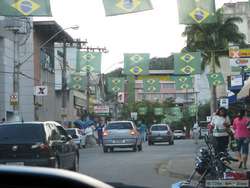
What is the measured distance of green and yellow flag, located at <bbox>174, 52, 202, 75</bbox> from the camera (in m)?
38.9

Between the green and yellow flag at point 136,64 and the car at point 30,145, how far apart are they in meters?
25.6

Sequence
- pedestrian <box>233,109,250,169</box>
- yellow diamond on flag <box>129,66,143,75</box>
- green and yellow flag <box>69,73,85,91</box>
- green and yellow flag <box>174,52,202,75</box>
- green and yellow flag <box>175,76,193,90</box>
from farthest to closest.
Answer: green and yellow flag <box>69,73,85,91</box>
green and yellow flag <box>175,76,193,90</box>
yellow diamond on flag <box>129,66,143,75</box>
green and yellow flag <box>174,52,202,75</box>
pedestrian <box>233,109,250,169</box>

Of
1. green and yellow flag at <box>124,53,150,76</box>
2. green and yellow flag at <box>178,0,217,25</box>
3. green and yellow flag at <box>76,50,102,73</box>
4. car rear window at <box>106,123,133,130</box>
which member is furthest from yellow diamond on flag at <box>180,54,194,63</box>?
green and yellow flag at <box>178,0,217,25</box>

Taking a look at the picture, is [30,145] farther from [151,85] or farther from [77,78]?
[151,85]

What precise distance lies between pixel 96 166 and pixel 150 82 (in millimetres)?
31172

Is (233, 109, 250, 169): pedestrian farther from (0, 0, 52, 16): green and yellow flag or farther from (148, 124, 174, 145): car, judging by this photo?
(148, 124, 174, 145): car

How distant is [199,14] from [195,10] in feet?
0.67

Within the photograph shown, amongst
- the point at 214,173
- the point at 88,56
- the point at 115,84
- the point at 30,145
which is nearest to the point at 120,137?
the point at 88,56

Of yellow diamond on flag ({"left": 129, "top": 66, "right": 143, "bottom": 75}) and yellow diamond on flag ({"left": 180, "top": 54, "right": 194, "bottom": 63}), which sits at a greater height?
yellow diamond on flag ({"left": 180, "top": 54, "right": 194, "bottom": 63})

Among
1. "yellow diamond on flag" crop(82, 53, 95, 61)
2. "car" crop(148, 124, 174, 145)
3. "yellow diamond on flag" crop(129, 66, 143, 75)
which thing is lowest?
Result: "car" crop(148, 124, 174, 145)

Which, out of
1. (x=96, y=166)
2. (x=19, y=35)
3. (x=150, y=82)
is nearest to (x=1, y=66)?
(x=19, y=35)

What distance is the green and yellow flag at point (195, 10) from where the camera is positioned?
2002 cm

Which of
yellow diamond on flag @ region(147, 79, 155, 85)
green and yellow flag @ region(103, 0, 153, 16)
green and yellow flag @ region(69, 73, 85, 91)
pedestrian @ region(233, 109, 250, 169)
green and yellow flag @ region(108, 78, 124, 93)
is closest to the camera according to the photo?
pedestrian @ region(233, 109, 250, 169)

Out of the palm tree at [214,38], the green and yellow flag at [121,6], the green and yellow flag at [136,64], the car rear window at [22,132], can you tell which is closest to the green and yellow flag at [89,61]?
the green and yellow flag at [136,64]
